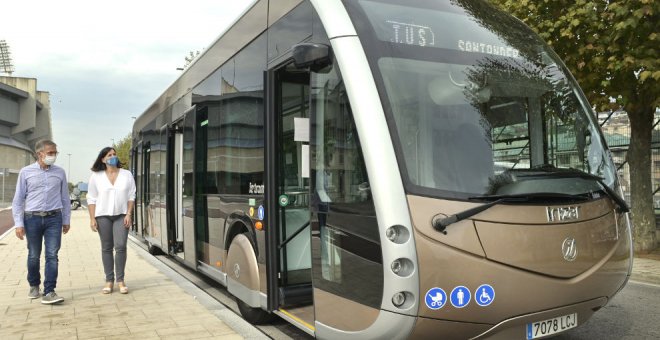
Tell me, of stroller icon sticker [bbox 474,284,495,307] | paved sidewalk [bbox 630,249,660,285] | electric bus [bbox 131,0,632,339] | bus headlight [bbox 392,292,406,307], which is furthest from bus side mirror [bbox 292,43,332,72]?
paved sidewalk [bbox 630,249,660,285]

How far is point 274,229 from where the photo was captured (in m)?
4.82

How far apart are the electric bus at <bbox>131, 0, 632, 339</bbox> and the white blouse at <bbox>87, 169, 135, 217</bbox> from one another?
8.53 ft

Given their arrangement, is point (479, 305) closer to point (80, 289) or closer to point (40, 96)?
point (80, 289)

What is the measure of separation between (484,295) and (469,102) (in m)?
1.29

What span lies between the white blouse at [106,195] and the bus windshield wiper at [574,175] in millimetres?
5014

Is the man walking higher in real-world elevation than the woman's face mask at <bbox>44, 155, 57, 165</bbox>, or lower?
lower

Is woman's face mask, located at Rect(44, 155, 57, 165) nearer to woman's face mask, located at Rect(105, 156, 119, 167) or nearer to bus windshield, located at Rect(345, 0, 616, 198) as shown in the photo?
woman's face mask, located at Rect(105, 156, 119, 167)

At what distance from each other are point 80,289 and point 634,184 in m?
11.4

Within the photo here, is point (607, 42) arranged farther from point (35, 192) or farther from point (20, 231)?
point (20, 231)

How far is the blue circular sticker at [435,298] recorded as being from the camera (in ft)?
10.7

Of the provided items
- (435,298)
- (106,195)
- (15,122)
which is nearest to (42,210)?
(106,195)

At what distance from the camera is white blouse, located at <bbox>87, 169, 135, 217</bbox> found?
680 cm

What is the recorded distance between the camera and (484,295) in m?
3.36

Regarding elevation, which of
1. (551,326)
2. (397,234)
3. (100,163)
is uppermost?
(100,163)
